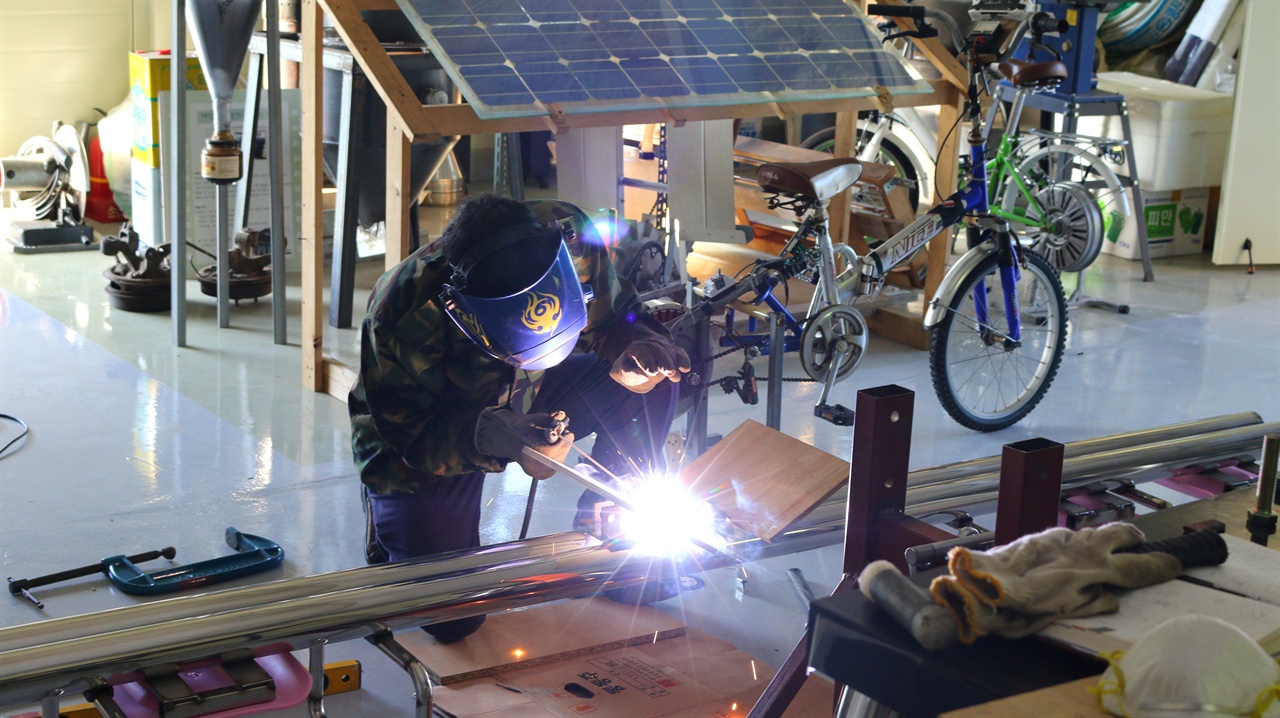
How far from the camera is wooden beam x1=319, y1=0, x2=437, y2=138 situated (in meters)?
3.68

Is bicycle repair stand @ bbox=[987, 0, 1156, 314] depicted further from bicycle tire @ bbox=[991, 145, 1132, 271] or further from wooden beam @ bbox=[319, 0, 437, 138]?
wooden beam @ bbox=[319, 0, 437, 138]

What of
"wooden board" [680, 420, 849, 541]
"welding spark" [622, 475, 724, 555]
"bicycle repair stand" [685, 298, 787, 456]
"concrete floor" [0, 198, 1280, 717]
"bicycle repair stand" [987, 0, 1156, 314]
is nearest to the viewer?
"welding spark" [622, 475, 724, 555]

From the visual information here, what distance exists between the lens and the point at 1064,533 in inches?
51.1

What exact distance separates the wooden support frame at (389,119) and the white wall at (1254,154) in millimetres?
2670

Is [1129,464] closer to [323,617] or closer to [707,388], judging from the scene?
[707,388]

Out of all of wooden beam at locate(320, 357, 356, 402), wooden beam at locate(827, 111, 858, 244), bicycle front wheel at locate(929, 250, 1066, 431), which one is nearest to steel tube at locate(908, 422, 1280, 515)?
bicycle front wheel at locate(929, 250, 1066, 431)

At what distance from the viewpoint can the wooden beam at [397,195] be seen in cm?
381

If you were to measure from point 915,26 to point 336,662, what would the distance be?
11.3ft

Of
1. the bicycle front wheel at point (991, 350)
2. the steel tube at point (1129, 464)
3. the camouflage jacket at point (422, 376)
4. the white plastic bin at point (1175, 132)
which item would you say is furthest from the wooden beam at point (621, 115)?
the white plastic bin at point (1175, 132)

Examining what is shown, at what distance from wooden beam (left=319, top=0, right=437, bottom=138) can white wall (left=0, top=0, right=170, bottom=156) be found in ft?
15.0

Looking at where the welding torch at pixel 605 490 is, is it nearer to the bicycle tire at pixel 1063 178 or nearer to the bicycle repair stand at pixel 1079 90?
the bicycle tire at pixel 1063 178

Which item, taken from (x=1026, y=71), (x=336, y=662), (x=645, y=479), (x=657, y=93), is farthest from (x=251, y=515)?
(x=1026, y=71)

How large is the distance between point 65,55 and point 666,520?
7.05 m

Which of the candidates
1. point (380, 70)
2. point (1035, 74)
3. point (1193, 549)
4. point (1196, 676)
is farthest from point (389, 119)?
point (1196, 676)
